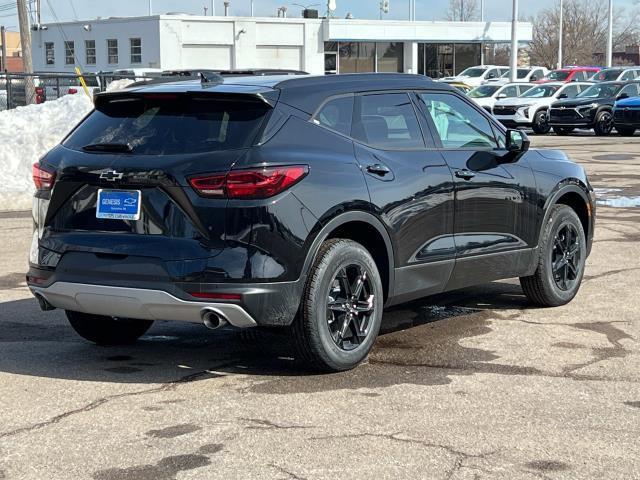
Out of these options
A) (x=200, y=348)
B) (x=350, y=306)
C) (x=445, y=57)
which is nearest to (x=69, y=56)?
(x=445, y=57)

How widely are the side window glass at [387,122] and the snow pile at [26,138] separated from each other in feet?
30.7

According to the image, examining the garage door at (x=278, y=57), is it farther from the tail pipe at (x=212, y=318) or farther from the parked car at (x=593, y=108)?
the tail pipe at (x=212, y=318)

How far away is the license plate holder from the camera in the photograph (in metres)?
5.90

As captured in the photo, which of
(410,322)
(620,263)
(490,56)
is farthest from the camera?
(490,56)

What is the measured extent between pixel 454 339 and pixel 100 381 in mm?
2384

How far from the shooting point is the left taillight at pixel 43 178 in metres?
6.32

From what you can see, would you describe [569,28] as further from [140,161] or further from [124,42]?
[140,161]

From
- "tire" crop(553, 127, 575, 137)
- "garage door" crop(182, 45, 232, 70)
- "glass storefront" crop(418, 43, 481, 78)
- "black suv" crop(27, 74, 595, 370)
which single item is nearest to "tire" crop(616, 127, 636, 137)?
"tire" crop(553, 127, 575, 137)

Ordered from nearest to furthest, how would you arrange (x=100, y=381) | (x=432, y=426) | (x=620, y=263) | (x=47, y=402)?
(x=432, y=426), (x=47, y=402), (x=100, y=381), (x=620, y=263)

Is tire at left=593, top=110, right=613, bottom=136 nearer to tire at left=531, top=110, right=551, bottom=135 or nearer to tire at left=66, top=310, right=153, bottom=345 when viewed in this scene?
tire at left=531, top=110, right=551, bottom=135

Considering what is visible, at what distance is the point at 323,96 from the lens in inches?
253

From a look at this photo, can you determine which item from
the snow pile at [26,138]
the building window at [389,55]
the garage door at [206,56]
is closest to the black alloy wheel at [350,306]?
the snow pile at [26,138]

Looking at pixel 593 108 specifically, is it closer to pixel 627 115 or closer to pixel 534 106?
pixel 627 115

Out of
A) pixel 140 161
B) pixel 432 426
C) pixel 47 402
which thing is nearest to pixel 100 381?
pixel 47 402
